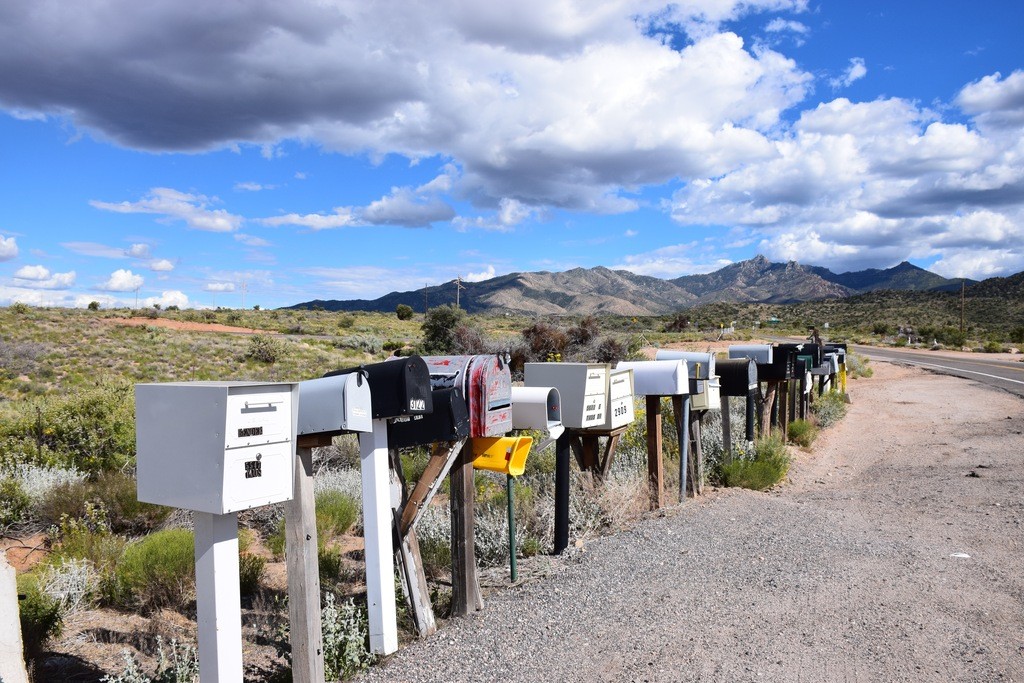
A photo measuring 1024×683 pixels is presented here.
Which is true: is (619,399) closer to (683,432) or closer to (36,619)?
(683,432)

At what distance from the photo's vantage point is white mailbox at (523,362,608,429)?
566 cm

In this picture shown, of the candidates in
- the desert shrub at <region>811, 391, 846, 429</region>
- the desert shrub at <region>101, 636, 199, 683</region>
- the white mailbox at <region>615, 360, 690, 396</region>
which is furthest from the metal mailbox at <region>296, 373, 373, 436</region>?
the desert shrub at <region>811, 391, 846, 429</region>

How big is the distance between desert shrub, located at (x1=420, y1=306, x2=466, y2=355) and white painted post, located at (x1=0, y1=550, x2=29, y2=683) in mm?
Result: 19627

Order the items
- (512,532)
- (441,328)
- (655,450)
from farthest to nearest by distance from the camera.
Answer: (441,328) < (655,450) < (512,532)

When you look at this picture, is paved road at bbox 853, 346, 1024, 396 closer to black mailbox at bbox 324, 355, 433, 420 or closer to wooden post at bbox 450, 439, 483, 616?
wooden post at bbox 450, 439, 483, 616

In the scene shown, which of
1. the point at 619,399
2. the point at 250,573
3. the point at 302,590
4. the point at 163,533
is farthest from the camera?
the point at 619,399

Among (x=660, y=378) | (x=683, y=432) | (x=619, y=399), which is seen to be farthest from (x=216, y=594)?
(x=683, y=432)

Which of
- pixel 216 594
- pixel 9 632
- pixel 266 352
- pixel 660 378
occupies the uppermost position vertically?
pixel 266 352

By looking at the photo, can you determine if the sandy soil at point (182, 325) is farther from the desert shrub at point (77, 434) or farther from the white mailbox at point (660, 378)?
the white mailbox at point (660, 378)

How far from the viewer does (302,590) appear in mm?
3229

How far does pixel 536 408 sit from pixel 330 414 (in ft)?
6.75

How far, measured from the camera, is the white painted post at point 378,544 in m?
3.76

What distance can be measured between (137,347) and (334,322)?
22.7 m

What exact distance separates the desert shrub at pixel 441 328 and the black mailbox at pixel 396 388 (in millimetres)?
18758
